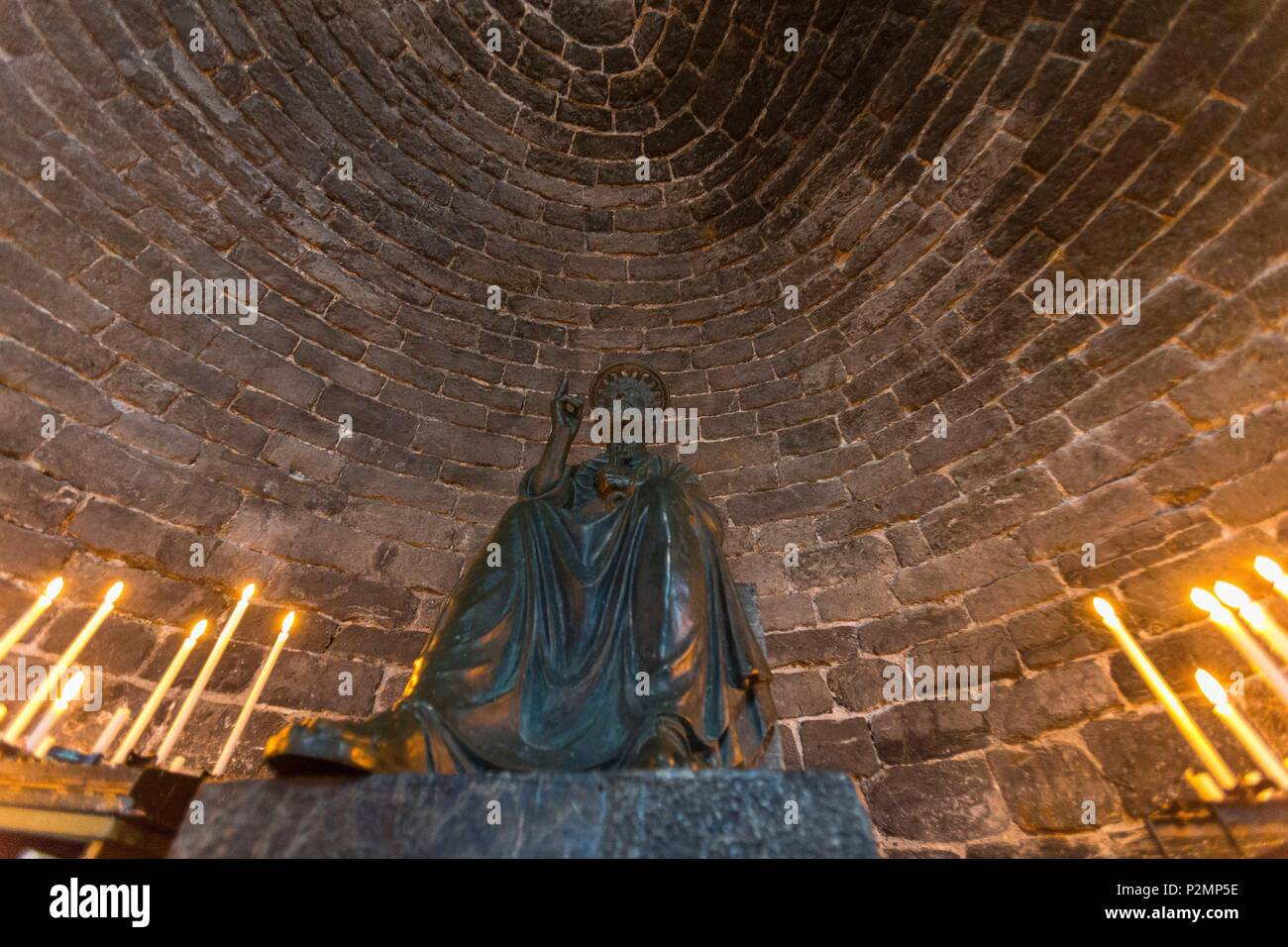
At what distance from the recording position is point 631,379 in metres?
2.88

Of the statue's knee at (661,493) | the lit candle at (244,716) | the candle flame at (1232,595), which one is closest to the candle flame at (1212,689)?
the candle flame at (1232,595)

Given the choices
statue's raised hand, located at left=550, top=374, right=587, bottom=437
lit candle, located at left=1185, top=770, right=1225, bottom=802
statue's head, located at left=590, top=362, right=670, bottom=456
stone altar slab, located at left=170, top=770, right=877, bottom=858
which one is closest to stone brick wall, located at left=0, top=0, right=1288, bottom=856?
lit candle, located at left=1185, top=770, right=1225, bottom=802

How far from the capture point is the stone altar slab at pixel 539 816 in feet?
3.59

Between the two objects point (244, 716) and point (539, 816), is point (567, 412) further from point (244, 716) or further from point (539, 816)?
point (539, 816)

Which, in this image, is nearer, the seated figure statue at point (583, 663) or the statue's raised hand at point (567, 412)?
the seated figure statue at point (583, 663)

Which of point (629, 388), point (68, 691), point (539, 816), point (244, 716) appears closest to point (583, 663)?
point (539, 816)

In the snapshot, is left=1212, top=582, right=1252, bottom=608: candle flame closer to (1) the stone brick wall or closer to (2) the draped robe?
(1) the stone brick wall

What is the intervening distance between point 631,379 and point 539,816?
2062 mm

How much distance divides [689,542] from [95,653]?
2.53 m

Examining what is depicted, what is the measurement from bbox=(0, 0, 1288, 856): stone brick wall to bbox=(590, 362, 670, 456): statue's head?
43.8 inches

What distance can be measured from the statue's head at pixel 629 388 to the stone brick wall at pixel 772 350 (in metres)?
1.11

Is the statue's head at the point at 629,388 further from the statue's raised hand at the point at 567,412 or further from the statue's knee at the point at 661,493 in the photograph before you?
the statue's knee at the point at 661,493

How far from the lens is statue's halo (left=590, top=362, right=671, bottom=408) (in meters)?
2.85

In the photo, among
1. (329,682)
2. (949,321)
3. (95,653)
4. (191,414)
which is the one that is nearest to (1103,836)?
(949,321)
